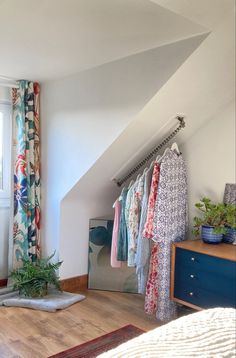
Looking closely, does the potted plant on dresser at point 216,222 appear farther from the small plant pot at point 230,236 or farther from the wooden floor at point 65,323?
the wooden floor at point 65,323

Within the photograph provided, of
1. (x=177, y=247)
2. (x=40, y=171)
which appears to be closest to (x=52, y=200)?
(x=40, y=171)

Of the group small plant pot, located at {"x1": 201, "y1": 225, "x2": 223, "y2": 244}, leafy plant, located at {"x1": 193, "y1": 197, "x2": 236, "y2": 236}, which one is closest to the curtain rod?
Result: leafy plant, located at {"x1": 193, "y1": 197, "x2": 236, "y2": 236}

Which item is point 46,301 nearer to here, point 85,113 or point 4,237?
point 4,237

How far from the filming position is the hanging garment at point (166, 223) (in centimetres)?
230

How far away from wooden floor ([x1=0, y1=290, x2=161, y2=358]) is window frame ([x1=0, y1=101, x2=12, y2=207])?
1.00 meters

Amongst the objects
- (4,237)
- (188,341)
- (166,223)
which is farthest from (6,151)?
(188,341)

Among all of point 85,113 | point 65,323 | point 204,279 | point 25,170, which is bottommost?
point 65,323

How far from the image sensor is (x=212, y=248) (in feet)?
7.06

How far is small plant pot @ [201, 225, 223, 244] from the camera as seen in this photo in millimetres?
2240

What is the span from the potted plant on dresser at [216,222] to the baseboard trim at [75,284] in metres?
1.30

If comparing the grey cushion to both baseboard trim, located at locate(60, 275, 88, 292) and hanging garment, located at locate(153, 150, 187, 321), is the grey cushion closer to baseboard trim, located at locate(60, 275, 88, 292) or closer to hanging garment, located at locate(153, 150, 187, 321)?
baseboard trim, located at locate(60, 275, 88, 292)

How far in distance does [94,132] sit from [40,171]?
2.78ft

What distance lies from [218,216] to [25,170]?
5.62ft

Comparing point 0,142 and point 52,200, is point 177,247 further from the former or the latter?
point 0,142
